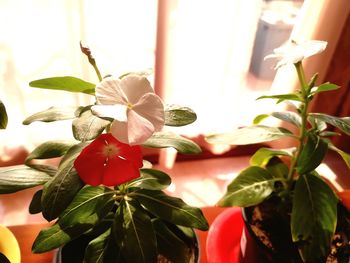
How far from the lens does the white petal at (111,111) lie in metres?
0.44

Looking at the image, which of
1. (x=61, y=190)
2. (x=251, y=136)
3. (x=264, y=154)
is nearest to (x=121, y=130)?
(x=61, y=190)

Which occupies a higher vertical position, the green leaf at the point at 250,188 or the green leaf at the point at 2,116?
the green leaf at the point at 2,116

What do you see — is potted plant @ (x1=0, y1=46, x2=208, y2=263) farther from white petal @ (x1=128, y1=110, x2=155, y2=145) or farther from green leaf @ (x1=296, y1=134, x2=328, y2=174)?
green leaf @ (x1=296, y1=134, x2=328, y2=174)

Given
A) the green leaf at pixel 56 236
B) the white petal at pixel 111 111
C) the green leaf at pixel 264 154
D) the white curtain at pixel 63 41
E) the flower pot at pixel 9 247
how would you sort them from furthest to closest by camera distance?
the white curtain at pixel 63 41
the green leaf at pixel 264 154
the flower pot at pixel 9 247
the green leaf at pixel 56 236
the white petal at pixel 111 111

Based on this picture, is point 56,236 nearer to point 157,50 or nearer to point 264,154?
point 264,154

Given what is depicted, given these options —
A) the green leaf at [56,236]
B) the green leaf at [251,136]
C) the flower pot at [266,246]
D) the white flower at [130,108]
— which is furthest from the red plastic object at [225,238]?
the white flower at [130,108]

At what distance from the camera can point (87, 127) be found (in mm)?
511

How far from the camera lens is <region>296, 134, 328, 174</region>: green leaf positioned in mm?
620

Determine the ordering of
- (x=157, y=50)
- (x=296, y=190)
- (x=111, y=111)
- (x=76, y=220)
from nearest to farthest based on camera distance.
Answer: (x=111, y=111), (x=76, y=220), (x=296, y=190), (x=157, y=50)

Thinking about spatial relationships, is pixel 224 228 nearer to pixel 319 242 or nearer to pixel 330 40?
pixel 319 242

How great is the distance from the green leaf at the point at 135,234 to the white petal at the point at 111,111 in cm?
22

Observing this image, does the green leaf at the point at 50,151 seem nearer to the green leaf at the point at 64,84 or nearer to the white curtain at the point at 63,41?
the green leaf at the point at 64,84

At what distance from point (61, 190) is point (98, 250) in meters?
0.14

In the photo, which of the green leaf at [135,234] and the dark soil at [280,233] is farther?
the dark soil at [280,233]
